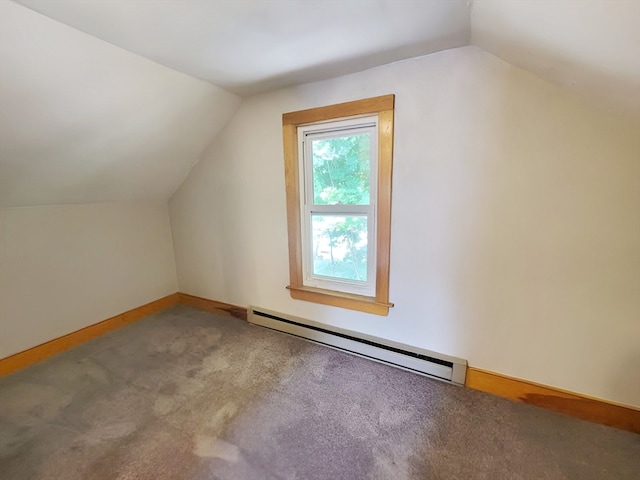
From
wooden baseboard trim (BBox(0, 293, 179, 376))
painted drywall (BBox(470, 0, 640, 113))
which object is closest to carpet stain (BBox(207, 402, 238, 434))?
wooden baseboard trim (BBox(0, 293, 179, 376))

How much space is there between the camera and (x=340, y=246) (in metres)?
Result: 2.31

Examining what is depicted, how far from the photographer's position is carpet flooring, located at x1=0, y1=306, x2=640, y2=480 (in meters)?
1.34

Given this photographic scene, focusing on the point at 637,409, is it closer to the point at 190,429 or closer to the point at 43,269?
the point at 190,429

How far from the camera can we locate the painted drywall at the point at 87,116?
1357 millimetres

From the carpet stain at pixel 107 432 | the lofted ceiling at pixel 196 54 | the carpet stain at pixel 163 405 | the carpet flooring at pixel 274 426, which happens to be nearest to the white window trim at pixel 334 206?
the lofted ceiling at pixel 196 54

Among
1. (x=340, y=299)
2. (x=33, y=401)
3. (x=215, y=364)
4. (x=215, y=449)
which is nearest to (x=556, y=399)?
(x=340, y=299)

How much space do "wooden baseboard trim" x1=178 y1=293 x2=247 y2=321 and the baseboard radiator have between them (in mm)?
181

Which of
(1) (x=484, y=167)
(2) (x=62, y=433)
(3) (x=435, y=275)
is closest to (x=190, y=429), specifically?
(2) (x=62, y=433)

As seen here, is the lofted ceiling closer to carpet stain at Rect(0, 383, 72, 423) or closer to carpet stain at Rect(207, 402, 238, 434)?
carpet stain at Rect(0, 383, 72, 423)

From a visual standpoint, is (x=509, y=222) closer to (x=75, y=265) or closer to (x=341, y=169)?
(x=341, y=169)

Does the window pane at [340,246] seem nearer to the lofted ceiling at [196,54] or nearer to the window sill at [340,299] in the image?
the window sill at [340,299]

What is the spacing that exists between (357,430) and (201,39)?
2190 mm

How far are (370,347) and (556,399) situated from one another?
110 centimetres

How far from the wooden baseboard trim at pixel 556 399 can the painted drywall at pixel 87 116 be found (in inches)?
106
